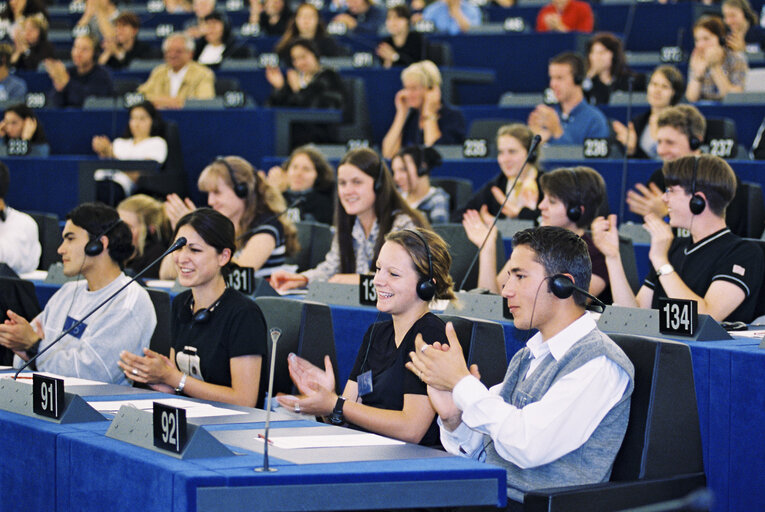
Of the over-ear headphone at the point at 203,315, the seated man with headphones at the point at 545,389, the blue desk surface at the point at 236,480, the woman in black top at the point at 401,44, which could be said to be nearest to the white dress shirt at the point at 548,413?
the seated man with headphones at the point at 545,389

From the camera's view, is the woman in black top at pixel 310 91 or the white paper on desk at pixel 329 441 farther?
the woman in black top at pixel 310 91

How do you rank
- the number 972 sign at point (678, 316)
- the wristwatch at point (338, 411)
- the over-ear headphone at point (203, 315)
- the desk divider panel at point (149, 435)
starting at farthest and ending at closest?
the over-ear headphone at point (203, 315)
the number 972 sign at point (678, 316)
the wristwatch at point (338, 411)
the desk divider panel at point (149, 435)

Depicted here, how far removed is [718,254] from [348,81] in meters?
4.38

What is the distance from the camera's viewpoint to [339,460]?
1.97 meters

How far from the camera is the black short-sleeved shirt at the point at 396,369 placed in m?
2.53

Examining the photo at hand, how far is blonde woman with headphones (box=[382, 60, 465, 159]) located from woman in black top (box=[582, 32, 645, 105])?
743 millimetres

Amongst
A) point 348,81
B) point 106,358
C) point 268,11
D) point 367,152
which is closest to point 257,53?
point 268,11

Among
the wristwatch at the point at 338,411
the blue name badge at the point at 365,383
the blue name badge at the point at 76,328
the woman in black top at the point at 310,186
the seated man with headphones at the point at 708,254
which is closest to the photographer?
the wristwatch at the point at 338,411

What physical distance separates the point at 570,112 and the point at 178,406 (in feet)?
13.5

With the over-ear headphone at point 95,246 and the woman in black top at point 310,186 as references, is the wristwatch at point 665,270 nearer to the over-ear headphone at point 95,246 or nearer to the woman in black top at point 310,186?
the over-ear headphone at point 95,246

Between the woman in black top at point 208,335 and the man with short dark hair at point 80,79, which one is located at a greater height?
the man with short dark hair at point 80,79

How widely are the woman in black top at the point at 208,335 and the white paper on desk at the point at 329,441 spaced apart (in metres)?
0.72

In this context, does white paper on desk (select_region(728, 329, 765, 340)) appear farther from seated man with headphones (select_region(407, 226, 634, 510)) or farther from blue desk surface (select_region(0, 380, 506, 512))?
blue desk surface (select_region(0, 380, 506, 512))

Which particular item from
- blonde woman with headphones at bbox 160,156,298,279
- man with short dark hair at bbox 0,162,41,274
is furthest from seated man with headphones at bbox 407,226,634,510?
man with short dark hair at bbox 0,162,41,274
